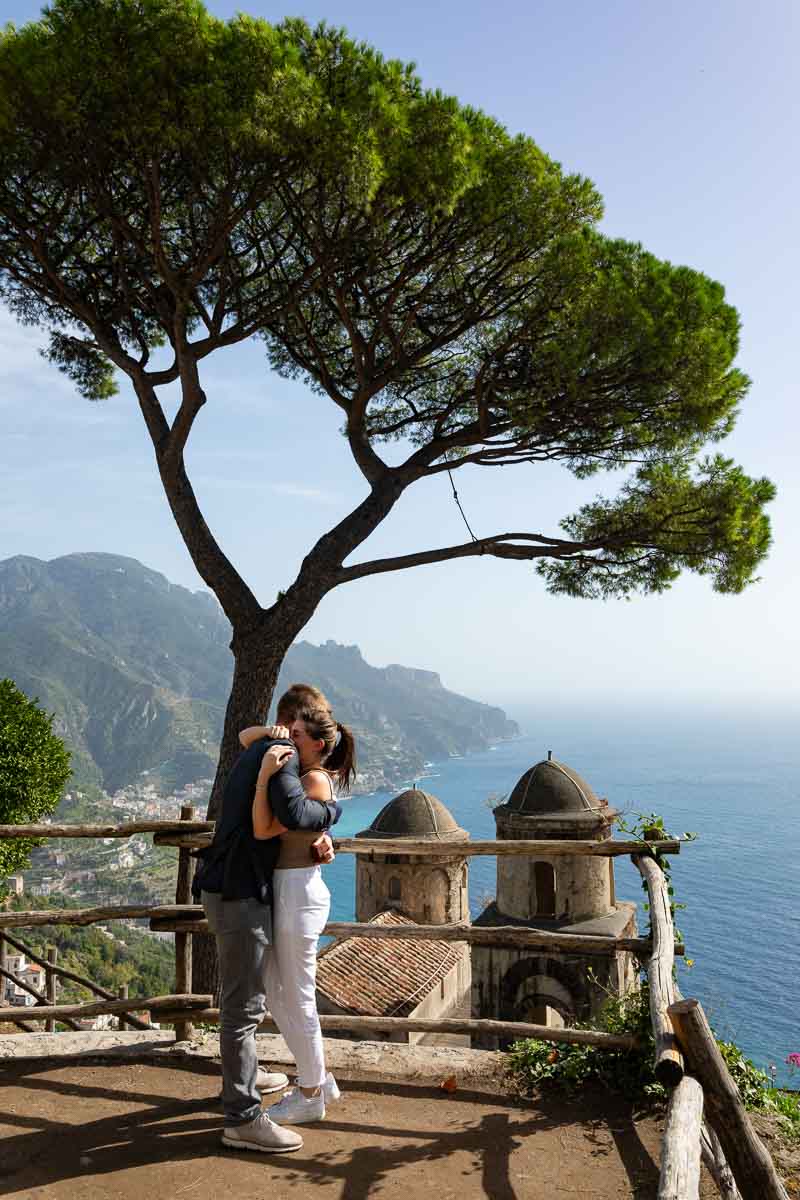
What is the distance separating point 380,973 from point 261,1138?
51.2 ft

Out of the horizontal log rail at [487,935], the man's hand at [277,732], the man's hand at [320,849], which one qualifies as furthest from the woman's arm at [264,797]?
the horizontal log rail at [487,935]

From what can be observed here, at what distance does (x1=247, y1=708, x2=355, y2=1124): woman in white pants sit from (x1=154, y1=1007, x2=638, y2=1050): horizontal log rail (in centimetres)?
64

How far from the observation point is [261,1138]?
12.6 ft

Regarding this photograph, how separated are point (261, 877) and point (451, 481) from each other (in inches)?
283

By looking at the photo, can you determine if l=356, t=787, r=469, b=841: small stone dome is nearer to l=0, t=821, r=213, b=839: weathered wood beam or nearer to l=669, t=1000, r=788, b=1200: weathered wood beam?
l=0, t=821, r=213, b=839: weathered wood beam

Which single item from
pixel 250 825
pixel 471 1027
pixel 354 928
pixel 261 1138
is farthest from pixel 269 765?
pixel 471 1027

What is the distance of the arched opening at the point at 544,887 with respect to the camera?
761 inches

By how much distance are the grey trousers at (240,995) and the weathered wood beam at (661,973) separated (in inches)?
72.3

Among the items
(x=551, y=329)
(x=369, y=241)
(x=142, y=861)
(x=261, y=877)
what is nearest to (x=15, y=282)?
(x=369, y=241)

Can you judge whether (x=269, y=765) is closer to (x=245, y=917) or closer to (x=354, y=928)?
(x=245, y=917)

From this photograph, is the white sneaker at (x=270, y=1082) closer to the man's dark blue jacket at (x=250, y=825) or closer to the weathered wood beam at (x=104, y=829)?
the man's dark blue jacket at (x=250, y=825)

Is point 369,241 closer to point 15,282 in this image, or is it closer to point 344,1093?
point 15,282

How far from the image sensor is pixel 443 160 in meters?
8.28

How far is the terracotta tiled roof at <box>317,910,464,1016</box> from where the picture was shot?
17.0 meters
